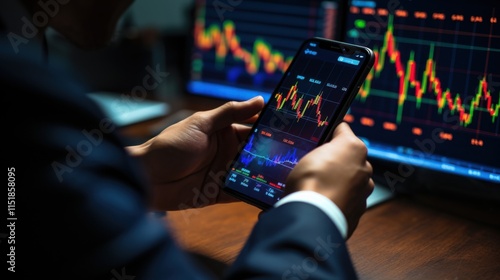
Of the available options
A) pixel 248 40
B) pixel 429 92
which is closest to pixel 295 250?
pixel 429 92

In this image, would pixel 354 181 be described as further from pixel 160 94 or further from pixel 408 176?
pixel 160 94

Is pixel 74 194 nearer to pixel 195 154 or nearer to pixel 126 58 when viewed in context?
pixel 195 154

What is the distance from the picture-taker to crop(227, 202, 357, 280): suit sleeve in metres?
0.61

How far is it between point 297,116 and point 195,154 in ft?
0.56

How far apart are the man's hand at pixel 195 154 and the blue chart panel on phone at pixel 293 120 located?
55 millimetres

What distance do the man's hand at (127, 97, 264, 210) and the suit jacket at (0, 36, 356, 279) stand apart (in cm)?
37

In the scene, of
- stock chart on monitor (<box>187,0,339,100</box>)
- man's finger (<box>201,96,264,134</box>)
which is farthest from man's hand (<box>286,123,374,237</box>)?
stock chart on monitor (<box>187,0,339,100</box>)

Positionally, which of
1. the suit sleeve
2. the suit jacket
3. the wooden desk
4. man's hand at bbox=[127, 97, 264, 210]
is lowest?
the wooden desk

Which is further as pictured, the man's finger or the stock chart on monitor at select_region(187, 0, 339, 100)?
the stock chart on monitor at select_region(187, 0, 339, 100)

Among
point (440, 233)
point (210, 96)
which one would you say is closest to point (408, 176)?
point (440, 233)

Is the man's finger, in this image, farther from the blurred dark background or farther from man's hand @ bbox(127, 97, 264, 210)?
the blurred dark background

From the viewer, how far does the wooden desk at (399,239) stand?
94 centimetres

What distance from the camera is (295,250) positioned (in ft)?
2.06

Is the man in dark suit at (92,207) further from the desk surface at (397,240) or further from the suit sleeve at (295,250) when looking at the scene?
the desk surface at (397,240)
